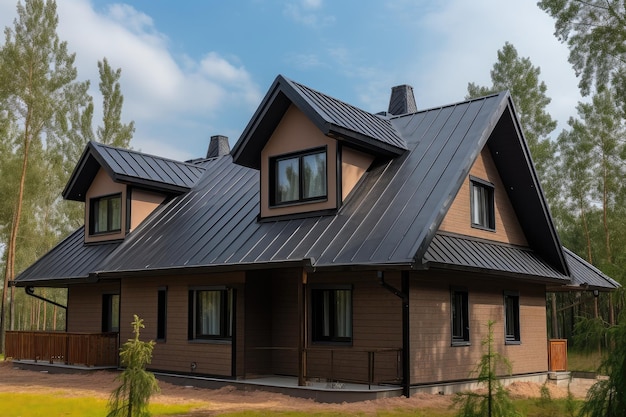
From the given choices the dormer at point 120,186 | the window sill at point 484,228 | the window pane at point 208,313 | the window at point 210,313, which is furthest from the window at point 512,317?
the dormer at point 120,186

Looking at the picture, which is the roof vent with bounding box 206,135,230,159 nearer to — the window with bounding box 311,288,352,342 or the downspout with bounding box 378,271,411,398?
the window with bounding box 311,288,352,342

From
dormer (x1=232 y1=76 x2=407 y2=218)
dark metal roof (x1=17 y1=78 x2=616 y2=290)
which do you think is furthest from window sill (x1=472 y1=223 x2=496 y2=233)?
dormer (x1=232 y1=76 x2=407 y2=218)

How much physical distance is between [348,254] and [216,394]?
4.19 m

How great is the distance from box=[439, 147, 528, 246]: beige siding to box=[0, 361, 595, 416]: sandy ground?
12.1ft

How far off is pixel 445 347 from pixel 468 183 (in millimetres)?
4055

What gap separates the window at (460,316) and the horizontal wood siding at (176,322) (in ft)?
15.7

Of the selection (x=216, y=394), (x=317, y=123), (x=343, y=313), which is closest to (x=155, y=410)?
(x=216, y=394)

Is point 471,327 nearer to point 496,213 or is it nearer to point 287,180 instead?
point 496,213

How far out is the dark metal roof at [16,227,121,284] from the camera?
19.5 m

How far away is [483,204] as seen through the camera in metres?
16.6

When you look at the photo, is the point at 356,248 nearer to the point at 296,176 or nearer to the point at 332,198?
the point at 332,198

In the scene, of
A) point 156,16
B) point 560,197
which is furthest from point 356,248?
point 560,197

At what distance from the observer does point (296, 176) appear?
52.5 feet

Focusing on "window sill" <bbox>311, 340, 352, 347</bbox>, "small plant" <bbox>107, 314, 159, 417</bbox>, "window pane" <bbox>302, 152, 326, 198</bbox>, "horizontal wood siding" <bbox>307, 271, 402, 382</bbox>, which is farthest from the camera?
"window pane" <bbox>302, 152, 326, 198</bbox>
